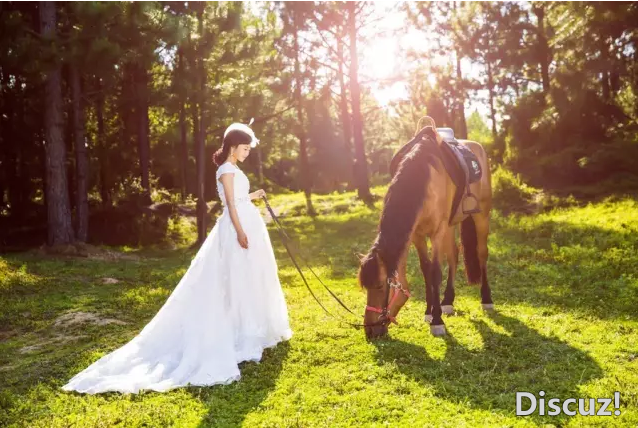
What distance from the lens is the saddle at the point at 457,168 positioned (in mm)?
6820

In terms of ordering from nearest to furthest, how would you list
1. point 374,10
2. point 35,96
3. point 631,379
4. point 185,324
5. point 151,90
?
1. point 631,379
2. point 185,324
3. point 151,90
4. point 35,96
5. point 374,10

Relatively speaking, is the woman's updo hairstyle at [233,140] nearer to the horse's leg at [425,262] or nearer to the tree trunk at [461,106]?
the horse's leg at [425,262]

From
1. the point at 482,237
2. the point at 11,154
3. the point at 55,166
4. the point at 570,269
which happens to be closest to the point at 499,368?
the point at 482,237

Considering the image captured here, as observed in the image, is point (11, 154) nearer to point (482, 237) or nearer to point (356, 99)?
point (356, 99)

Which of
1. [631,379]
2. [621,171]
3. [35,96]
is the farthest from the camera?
[35,96]

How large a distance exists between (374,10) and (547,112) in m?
8.33

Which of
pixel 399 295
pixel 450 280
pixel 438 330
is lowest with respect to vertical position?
pixel 438 330

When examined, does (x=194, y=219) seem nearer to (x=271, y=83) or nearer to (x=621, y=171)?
(x=271, y=83)

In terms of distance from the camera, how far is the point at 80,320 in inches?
307

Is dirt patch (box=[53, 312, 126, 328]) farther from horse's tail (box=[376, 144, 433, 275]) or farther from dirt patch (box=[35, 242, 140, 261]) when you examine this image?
dirt patch (box=[35, 242, 140, 261])

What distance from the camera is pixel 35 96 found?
19.7 metres

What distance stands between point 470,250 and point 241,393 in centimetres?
434

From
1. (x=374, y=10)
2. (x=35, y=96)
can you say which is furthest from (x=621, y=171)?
(x=35, y=96)

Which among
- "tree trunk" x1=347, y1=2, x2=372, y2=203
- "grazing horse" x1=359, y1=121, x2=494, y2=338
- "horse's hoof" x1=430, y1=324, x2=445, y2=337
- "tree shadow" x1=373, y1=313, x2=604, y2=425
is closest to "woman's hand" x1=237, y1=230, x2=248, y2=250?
"grazing horse" x1=359, y1=121, x2=494, y2=338
